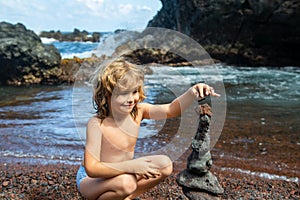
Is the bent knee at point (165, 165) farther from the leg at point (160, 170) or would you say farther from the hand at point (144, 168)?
the hand at point (144, 168)

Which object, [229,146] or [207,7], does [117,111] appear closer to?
[229,146]

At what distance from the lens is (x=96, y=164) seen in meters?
2.23

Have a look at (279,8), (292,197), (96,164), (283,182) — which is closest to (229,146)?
(283,182)

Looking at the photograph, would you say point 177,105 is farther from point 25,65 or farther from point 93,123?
point 25,65

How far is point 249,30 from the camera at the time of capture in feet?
60.6

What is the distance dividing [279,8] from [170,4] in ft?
49.1

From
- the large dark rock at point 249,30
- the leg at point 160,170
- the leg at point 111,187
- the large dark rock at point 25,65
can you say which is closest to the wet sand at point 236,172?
the leg at point 160,170

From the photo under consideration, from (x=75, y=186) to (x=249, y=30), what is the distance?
16956mm

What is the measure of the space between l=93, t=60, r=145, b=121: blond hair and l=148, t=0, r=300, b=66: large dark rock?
15.8 metres

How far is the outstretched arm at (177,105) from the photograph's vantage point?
2.20 meters

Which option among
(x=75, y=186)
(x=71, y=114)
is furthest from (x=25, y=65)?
(x=75, y=186)

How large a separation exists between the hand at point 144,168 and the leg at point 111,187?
10 cm

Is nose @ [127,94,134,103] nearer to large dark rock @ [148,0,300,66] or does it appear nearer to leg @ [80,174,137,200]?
leg @ [80,174,137,200]

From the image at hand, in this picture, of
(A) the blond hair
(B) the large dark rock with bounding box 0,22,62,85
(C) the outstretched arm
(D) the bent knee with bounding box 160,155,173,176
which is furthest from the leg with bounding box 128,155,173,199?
(B) the large dark rock with bounding box 0,22,62,85
